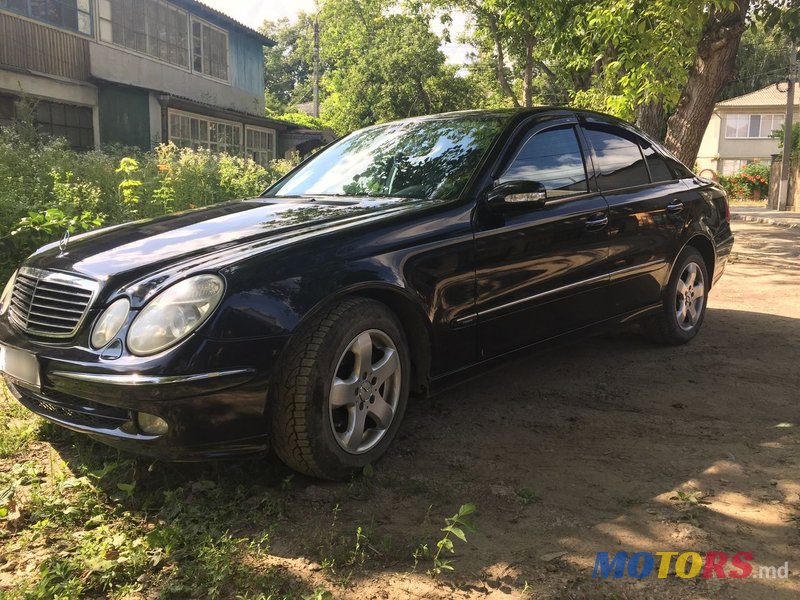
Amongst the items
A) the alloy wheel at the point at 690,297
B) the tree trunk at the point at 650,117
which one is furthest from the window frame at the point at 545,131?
the tree trunk at the point at 650,117

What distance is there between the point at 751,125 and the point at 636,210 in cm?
4923

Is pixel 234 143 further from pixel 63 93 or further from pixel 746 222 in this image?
pixel 746 222

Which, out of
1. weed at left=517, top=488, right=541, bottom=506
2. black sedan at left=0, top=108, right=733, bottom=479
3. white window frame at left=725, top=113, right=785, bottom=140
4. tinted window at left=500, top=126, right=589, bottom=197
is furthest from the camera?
white window frame at left=725, top=113, right=785, bottom=140

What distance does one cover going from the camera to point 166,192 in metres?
7.60

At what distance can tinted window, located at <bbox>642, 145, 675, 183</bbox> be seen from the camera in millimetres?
5038

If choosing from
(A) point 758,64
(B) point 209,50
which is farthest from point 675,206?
(A) point 758,64

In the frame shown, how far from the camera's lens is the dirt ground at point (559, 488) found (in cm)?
236

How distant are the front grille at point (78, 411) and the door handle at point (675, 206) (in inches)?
155

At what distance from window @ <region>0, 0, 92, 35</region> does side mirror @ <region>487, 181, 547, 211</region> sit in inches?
557

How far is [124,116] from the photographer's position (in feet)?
56.6

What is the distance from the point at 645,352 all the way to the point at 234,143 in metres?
19.0

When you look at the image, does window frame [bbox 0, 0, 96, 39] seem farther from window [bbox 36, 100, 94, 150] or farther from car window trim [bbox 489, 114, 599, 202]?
car window trim [bbox 489, 114, 599, 202]

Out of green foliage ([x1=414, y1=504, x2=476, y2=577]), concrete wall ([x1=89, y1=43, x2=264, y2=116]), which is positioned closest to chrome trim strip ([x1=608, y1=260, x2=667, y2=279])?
green foliage ([x1=414, y1=504, x2=476, y2=577])

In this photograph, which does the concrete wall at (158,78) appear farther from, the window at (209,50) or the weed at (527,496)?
the weed at (527,496)
